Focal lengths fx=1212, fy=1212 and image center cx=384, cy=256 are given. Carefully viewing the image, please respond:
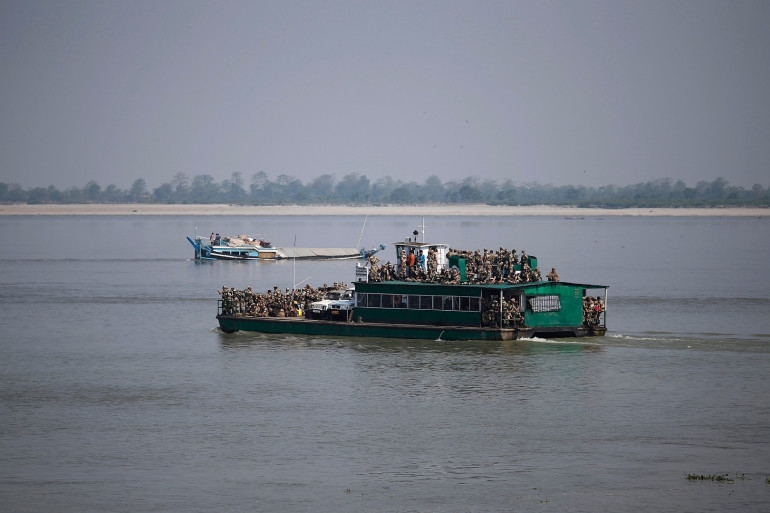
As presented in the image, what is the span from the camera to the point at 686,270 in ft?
370

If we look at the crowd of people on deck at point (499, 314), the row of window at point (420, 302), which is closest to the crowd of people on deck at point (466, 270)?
the row of window at point (420, 302)

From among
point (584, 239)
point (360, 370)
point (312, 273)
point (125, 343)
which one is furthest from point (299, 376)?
point (584, 239)

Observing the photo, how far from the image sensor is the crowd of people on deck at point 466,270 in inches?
2201

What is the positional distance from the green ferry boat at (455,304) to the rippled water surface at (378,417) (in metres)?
0.74

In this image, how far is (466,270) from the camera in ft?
190

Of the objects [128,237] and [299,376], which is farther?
[128,237]

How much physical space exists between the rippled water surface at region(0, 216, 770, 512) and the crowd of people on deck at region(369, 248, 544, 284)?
3.16 metres

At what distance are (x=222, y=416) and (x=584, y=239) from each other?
14806 cm

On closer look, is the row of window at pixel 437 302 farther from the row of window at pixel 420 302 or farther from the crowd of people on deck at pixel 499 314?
the crowd of people on deck at pixel 499 314

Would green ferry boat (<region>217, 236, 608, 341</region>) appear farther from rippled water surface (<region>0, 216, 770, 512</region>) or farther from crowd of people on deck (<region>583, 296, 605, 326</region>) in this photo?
rippled water surface (<region>0, 216, 770, 512</region>)

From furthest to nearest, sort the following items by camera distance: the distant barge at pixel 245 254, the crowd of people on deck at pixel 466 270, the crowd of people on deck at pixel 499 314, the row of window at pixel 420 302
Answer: the distant barge at pixel 245 254
the crowd of people on deck at pixel 466 270
the row of window at pixel 420 302
the crowd of people on deck at pixel 499 314

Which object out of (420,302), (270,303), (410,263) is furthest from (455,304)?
(270,303)

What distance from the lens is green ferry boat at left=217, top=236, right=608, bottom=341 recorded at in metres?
54.7

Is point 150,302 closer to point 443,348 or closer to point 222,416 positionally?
point 443,348
